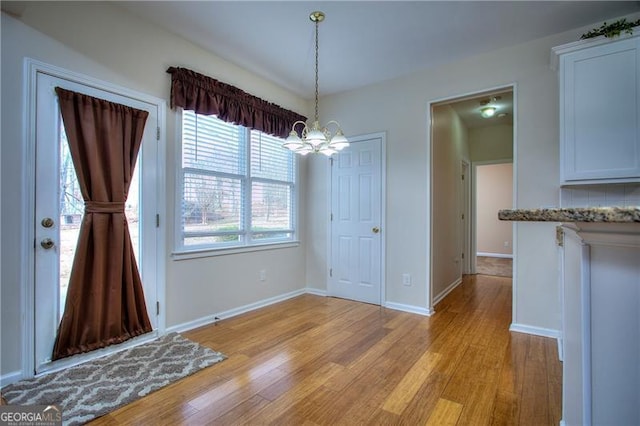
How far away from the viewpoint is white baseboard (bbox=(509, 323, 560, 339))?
2.84m

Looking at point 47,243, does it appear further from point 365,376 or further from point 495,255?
point 495,255

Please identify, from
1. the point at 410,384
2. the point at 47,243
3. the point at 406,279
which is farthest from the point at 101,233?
the point at 406,279

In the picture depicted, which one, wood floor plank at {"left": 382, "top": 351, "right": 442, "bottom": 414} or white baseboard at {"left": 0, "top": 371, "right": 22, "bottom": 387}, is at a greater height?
white baseboard at {"left": 0, "top": 371, "right": 22, "bottom": 387}

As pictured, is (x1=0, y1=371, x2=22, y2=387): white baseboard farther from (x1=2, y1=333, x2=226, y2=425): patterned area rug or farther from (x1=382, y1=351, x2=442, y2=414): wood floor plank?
(x1=382, y1=351, x2=442, y2=414): wood floor plank

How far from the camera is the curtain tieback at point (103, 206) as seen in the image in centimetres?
230

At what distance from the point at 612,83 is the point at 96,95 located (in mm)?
3961

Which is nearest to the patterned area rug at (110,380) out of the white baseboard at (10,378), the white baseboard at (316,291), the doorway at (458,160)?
the white baseboard at (10,378)

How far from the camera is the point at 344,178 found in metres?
4.18

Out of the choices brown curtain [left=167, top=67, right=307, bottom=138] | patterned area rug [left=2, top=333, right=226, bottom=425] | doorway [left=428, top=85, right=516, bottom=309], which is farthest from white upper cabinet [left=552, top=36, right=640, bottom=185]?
patterned area rug [left=2, top=333, right=226, bottom=425]

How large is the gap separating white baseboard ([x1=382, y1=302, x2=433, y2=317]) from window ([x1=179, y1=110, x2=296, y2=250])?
159cm

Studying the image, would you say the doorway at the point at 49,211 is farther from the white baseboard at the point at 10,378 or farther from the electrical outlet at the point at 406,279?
the electrical outlet at the point at 406,279

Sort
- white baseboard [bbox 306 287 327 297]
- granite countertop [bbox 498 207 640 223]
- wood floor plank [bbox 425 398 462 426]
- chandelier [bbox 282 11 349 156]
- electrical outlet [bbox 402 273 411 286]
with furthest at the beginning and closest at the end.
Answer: white baseboard [bbox 306 287 327 297]
electrical outlet [bbox 402 273 411 286]
chandelier [bbox 282 11 349 156]
wood floor plank [bbox 425 398 462 426]
granite countertop [bbox 498 207 640 223]

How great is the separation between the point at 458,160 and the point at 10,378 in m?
5.70

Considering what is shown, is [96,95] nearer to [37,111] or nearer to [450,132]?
[37,111]
